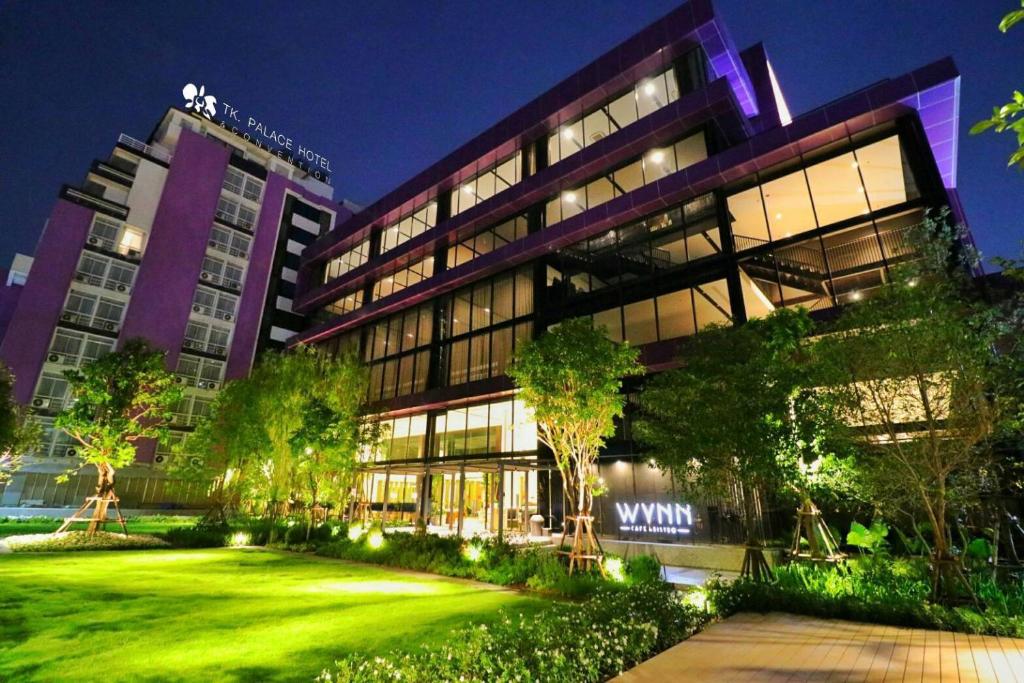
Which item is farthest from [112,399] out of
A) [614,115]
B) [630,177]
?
[614,115]

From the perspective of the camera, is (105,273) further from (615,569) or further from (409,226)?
(615,569)

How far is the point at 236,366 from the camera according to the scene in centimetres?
4322

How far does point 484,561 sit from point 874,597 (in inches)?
372

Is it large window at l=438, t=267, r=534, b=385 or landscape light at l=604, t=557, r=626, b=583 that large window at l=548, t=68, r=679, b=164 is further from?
landscape light at l=604, t=557, r=626, b=583

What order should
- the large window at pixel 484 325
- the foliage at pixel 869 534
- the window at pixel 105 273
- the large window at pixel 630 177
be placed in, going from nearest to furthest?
the foliage at pixel 869 534, the large window at pixel 630 177, the large window at pixel 484 325, the window at pixel 105 273

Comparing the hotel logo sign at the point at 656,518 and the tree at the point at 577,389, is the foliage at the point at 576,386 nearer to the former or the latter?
the tree at the point at 577,389

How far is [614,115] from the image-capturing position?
26953 millimetres

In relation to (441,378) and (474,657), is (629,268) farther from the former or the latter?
(474,657)

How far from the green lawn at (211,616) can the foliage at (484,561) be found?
814 mm

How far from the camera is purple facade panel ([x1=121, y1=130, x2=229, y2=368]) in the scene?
3916 centimetres

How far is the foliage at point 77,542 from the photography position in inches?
691

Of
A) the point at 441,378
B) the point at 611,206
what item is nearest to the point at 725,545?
the point at 611,206

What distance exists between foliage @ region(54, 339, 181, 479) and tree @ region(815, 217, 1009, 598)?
26878 millimetres

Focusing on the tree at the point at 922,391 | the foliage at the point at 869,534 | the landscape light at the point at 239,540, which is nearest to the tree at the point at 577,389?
the tree at the point at 922,391
